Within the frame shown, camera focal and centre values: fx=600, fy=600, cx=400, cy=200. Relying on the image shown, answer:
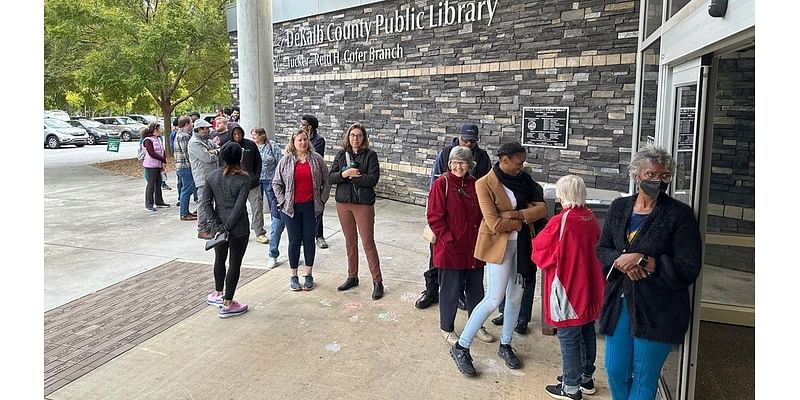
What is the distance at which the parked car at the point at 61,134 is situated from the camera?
27.4 meters

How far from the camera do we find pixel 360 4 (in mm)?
11602

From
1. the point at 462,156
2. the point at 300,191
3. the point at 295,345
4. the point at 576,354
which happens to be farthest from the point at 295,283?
the point at 576,354

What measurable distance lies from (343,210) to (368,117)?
234 inches

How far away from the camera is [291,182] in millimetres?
6012

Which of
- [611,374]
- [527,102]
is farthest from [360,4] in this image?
[611,374]

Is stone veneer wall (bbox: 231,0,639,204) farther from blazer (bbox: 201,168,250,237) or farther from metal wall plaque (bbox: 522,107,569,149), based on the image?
blazer (bbox: 201,168,250,237)

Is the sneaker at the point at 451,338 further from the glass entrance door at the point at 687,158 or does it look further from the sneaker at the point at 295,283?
the sneaker at the point at 295,283

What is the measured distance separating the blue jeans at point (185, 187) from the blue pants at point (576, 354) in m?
7.81

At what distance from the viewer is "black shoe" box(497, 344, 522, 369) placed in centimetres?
451

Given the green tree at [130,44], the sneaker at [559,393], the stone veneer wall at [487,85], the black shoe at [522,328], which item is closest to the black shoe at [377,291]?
the black shoe at [522,328]

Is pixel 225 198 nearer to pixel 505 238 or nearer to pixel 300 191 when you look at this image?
pixel 300 191

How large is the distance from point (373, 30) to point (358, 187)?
631 cm

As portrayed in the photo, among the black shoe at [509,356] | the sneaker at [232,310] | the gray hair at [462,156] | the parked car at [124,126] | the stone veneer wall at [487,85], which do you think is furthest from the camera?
the parked car at [124,126]

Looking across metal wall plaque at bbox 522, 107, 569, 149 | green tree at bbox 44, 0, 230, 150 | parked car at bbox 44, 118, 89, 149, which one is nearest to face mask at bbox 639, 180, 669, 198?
metal wall plaque at bbox 522, 107, 569, 149
